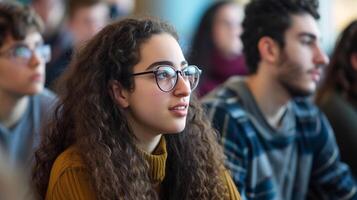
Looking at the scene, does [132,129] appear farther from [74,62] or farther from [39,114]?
[39,114]

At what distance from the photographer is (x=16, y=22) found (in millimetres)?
2422

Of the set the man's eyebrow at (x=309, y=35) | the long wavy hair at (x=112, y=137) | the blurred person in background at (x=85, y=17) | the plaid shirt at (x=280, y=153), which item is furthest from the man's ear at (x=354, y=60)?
the blurred person in background at (x=85, y=17)

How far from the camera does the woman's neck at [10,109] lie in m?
2.45

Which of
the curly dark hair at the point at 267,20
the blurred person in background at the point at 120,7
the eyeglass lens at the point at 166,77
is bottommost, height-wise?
the eyeglass lens at the point at 166,77

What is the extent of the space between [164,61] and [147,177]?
0.98ft

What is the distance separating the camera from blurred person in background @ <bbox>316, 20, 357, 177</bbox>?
2615mm

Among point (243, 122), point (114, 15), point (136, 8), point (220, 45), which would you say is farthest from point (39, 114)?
point (136, 8)

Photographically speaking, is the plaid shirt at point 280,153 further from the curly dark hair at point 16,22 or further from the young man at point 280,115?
the curly dark hair at point 16,22

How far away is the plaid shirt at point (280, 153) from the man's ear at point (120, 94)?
2.11ft

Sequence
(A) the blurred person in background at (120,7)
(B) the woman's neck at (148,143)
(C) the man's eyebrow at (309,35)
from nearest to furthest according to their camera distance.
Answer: (B) the woman's neck at (148,143) < (C) the man's eyebrow at (309,35) < (A) the blurred person in background at (120,7)

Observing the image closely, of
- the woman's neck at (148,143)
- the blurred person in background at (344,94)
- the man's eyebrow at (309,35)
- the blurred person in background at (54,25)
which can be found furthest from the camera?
the blurred person in background at (54,25)

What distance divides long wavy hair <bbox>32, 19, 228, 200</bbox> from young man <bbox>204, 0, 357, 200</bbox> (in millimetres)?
467

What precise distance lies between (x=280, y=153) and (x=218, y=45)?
57.3 inches

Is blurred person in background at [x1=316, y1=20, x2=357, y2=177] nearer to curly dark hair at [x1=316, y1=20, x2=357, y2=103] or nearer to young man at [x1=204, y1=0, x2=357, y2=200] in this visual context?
curly dark hair at [x1=316, y1=20, x2=357, y2=103]
